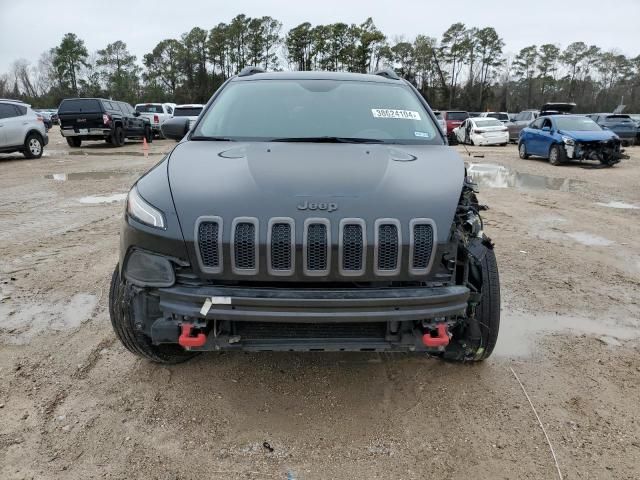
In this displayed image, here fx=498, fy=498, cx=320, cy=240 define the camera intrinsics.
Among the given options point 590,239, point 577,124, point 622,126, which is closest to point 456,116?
point 622,126

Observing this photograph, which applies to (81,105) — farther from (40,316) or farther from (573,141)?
(40,316)

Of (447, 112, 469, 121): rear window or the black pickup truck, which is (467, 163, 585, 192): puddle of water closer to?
the black pickup truck

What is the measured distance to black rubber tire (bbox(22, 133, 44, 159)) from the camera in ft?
50.0

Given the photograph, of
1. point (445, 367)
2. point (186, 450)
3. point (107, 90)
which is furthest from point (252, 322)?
point (107, 90)

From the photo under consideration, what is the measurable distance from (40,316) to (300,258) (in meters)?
2.69

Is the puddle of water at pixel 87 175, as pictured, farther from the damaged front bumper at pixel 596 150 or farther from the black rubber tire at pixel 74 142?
the damaged front bumper at pixel 596 150

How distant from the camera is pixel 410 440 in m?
2.49

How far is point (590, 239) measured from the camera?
245 inches

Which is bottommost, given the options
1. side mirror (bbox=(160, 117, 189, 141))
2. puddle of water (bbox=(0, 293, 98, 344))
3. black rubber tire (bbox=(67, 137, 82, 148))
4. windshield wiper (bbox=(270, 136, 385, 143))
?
puddle of water (bbox=(0, 293, 98, 344))

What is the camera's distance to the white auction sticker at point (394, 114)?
11.6 feet

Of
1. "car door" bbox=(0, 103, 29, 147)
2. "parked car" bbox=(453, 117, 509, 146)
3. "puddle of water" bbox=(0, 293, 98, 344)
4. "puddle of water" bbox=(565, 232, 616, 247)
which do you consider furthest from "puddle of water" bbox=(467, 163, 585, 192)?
"car door" bbox=(0, 103, 29, 147)

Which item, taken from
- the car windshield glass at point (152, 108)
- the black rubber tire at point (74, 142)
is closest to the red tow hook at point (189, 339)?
the black rubber tire at point (74, 142)

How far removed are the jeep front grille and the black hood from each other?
0.05m

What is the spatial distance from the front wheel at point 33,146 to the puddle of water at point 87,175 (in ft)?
13.9
